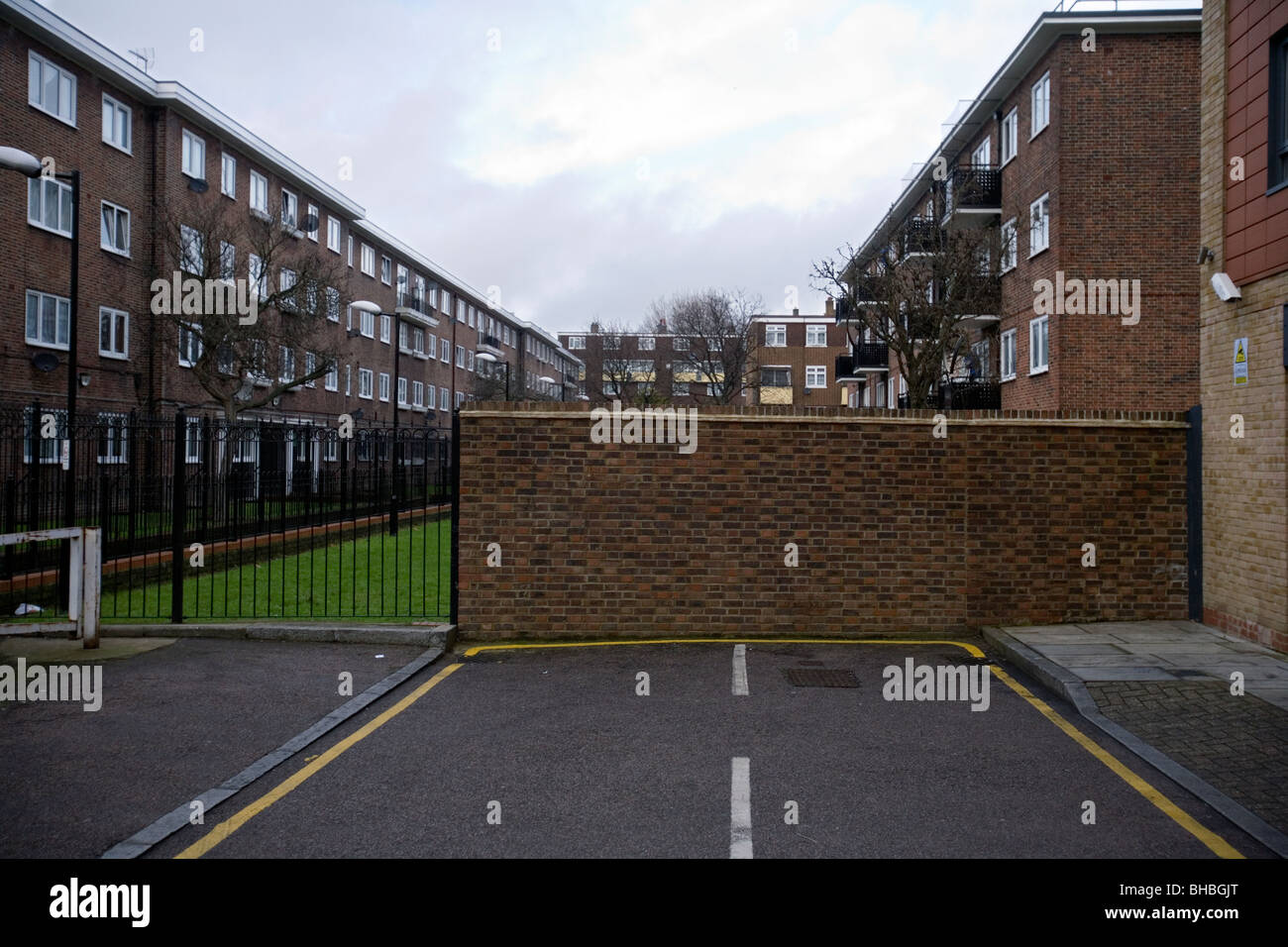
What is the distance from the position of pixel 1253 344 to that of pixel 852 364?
113 ft

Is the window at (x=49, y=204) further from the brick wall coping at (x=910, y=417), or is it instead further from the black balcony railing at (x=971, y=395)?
the black balcony railing at (x=971, y=395)

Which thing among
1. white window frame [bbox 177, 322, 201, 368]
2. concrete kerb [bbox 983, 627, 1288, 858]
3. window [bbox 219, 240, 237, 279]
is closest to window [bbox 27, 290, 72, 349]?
white window frame [bbox 177, 322, 201, 368]

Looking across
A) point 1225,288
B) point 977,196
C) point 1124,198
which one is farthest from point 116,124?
point 1225,288

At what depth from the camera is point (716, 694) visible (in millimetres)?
7613

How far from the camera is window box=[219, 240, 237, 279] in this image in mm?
25295

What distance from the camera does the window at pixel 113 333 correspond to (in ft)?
86.3

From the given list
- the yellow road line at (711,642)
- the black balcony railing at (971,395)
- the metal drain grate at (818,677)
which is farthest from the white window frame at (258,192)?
the metal drain grate at (818,677)

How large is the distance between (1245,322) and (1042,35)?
1691cm

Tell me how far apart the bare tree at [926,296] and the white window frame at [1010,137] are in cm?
205

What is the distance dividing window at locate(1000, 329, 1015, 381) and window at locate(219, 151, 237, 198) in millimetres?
24983

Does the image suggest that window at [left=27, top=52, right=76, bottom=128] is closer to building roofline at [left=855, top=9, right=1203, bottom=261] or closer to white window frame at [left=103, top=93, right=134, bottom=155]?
white window frame at [left=103, top=93, right=134, bottom=155]
